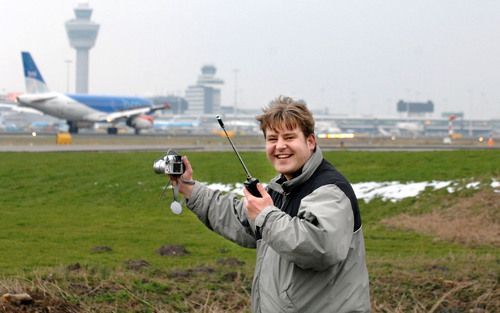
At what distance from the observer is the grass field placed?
8.95 meters

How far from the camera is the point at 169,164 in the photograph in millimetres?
4977

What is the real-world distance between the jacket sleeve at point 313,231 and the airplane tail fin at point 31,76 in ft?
266

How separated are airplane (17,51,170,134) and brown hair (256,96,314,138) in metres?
79.0

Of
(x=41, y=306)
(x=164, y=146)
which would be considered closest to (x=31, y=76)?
(x=164, y=146)

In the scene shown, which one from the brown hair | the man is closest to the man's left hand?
the man

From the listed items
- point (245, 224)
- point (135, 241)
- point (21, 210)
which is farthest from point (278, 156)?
point (21, 210)

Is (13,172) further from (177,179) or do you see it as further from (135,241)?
(177,179)

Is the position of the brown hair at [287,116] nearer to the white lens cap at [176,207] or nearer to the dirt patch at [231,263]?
the white lens cap at [176,207]

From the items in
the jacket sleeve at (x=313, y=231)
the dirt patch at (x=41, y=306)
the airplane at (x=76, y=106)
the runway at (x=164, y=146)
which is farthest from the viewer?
the airplane at (x=76, y=106)

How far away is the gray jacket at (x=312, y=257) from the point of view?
417 cm

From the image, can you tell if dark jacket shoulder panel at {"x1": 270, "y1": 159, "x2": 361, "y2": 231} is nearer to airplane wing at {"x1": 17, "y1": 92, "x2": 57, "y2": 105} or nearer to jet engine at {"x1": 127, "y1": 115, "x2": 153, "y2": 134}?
airplane wing at {"x1": 17, "y1": 92, "x2": 57, "y2": 105}

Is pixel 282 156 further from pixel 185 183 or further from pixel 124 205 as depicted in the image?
pixel 124 205

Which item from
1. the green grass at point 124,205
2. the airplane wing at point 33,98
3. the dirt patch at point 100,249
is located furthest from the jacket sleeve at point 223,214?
the airplane wing at point 33,98

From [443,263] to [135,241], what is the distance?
20.3 ft
